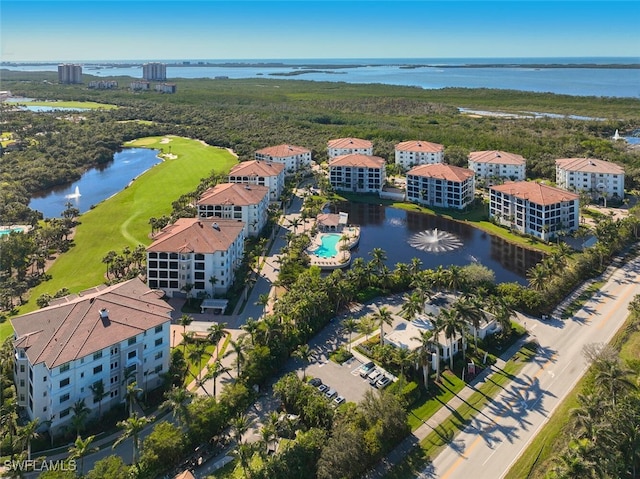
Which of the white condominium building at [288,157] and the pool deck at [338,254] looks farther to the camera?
the white condominium building at [288,157]

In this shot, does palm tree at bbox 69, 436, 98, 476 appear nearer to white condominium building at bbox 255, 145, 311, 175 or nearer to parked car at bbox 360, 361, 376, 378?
parked car at bbox 360, 361, 376, 378

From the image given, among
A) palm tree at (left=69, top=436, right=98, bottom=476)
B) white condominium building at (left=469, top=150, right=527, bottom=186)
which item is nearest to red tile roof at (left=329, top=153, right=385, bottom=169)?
white condominium building at (left=469, top=150, right=527, bottom=186)

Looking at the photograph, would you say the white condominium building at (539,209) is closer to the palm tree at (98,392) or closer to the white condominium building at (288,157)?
the white condominium building at (288,157)

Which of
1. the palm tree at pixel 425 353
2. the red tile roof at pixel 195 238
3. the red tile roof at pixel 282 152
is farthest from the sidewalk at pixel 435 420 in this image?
the red tile roof at pixel 282 152

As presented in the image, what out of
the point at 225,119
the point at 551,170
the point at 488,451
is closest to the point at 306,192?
the point at 551,170

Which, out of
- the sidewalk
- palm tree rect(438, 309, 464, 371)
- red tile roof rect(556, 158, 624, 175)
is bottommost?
the sidewalk

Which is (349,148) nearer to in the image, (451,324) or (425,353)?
(451,324)

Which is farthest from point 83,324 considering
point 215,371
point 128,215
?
point 128,215
